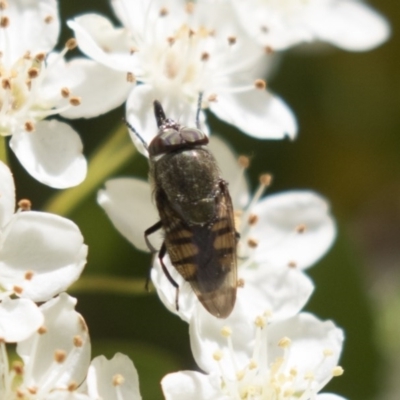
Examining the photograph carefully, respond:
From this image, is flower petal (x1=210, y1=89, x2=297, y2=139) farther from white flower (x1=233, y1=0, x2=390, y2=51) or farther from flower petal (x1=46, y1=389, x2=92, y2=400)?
flower petal (x1=46, y1=389, x2=92, y2=400)

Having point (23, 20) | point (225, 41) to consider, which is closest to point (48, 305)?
point (23, 20)

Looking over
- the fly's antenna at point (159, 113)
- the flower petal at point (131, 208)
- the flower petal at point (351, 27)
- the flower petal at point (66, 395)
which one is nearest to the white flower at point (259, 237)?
the flower petal at point (131, 208)

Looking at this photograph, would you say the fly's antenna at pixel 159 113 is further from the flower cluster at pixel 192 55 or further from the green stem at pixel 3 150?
the green stem at pixel 3 150

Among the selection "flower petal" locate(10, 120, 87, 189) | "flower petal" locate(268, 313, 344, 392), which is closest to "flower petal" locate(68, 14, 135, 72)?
"flower petal" locate(10, 120, 87, 189)

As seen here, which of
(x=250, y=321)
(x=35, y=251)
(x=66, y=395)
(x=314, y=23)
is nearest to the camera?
(x=66, y=395)

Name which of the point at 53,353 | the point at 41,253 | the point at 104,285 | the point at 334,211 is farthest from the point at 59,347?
the point at 334,211

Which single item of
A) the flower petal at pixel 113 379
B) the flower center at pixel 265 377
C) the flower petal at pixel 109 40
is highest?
Answer: the flower petal at pixel 109 40

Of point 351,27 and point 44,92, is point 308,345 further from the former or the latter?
point 351,27
